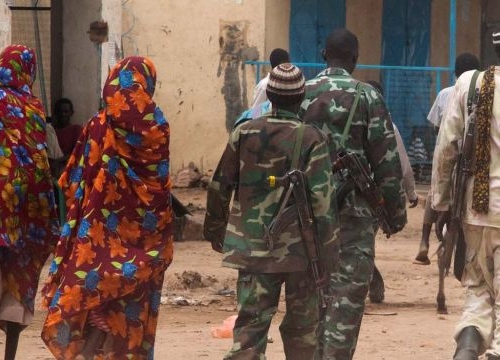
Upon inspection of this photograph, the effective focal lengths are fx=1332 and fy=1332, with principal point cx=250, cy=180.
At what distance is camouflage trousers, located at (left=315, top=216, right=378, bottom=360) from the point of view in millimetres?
6758

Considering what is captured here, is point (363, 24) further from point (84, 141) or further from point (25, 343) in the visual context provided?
point (84, 141)

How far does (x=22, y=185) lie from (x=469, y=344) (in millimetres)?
2522

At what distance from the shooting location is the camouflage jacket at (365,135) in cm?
667

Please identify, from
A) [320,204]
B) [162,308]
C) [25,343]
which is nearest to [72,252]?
[320,204]

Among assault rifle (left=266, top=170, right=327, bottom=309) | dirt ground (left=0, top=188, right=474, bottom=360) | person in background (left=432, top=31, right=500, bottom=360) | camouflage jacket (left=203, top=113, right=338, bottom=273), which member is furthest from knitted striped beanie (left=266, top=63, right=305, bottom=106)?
dirt ground (left=0, top=188, right=474, bottom=360)

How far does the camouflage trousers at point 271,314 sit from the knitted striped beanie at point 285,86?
0.80 meters

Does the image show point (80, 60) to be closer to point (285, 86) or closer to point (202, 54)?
point (202, 54)

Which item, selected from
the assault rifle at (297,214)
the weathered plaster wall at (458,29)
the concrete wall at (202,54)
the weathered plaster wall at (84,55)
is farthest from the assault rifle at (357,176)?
the weathered plaster wall at (458,29)

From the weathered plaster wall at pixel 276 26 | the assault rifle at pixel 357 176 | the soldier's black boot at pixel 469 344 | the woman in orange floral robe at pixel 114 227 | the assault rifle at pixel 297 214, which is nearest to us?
the assault rifle at pixel 297 214

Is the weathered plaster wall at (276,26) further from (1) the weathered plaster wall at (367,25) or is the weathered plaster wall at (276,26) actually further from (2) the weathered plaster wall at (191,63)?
(1) the weathered plaster wall at (367,25)

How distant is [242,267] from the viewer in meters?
6.02

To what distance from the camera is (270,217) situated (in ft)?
A: 19.7

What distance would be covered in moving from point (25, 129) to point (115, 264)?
1113mm

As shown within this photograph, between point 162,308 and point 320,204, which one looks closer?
point 320,204
